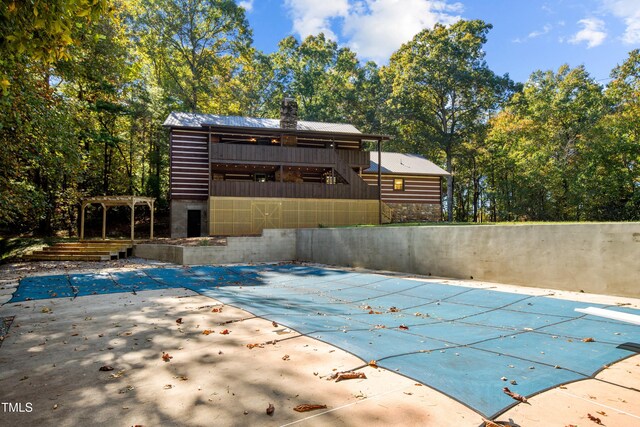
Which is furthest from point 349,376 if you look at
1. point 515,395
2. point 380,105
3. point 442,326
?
point 380,105

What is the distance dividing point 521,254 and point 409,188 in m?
21.4

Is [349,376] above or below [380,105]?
below

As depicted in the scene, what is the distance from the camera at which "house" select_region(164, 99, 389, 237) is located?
2291 centimetres

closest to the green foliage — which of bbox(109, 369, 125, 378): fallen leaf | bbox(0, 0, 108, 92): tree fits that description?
bbox(0, 0, 108, 92): tree

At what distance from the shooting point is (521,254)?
30.9 feet

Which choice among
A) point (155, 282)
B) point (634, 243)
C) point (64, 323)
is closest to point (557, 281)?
point (634, 243)

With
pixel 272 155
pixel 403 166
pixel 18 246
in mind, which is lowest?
pixel 18 246

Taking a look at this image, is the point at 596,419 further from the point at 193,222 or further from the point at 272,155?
the point at 193,222

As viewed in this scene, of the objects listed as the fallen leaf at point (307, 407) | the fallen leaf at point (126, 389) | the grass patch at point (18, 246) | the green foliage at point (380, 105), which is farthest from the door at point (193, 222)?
the fallen leaf at point (307, 407)

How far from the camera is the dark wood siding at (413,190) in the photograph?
29819 millimetres

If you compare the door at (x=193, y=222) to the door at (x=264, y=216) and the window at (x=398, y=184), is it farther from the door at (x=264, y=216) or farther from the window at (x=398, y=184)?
the window at (x=398, y=184)

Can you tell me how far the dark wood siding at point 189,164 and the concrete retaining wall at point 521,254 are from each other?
14.6 metres

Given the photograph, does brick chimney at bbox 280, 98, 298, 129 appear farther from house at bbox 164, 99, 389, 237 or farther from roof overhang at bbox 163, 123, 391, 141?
roof overhang at bbox 163, 123, 391, 141

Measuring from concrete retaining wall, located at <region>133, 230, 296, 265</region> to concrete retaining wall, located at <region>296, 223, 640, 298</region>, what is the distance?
5.28 meters
